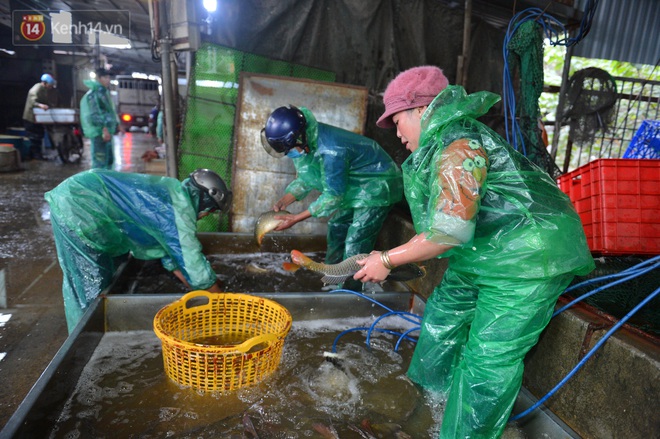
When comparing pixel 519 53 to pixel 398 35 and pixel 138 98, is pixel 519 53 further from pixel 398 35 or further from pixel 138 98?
pixel 138 98

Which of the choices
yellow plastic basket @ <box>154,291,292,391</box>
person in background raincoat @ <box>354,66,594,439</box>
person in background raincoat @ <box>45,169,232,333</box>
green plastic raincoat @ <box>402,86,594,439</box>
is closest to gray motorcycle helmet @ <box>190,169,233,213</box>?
person in background raincoat @ <box>45,169,232,333</box>

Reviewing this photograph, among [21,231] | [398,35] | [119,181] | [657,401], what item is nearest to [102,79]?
[21,231]

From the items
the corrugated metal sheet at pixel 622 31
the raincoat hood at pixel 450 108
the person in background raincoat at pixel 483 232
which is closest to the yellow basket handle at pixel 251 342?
the person in background raincoat at pixel 483 232

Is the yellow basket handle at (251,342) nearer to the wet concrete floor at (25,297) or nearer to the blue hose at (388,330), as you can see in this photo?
the blue hose at (388,330)

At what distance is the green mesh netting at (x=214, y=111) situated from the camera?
5773 millimetres

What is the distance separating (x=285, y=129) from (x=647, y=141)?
334cm

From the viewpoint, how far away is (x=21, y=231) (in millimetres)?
5902

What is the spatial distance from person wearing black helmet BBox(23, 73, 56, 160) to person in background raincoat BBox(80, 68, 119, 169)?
418 centimetres

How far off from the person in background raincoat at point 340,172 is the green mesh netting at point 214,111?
5.94ft

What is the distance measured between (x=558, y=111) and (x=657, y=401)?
18.5 ft

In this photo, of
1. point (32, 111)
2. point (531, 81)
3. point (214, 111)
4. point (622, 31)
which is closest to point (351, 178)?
point (531, 81)

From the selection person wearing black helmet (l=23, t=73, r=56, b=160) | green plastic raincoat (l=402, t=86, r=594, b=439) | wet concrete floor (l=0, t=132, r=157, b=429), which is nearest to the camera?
green plastic raincoat (l=402, t=86, r=594, b=439)

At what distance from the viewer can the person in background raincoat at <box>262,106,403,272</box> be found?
3.84 meters

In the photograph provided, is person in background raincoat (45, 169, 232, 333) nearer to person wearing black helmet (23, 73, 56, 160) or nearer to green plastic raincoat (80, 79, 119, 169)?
green plastic raincoat (80, 79, 119, 169)
